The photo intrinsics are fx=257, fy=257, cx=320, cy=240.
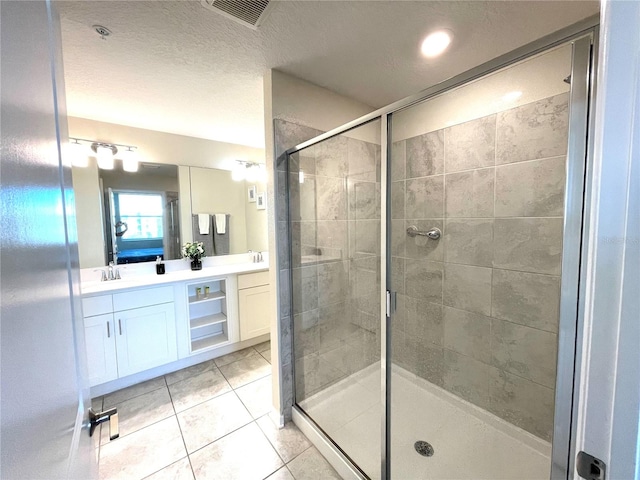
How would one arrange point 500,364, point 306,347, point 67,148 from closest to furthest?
point 67,148, point 500,364, point 306,347

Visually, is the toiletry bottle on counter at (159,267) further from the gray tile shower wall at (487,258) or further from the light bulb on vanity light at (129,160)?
the gray tile shower wall at (487,258)

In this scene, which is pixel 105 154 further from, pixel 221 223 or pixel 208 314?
pixel 208 314

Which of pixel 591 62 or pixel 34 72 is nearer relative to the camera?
pixel 34 72

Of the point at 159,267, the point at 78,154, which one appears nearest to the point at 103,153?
the point at 78,154

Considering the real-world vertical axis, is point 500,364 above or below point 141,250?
below

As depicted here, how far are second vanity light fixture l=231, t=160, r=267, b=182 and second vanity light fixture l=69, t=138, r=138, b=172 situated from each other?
3.36 feet

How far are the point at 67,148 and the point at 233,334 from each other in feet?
7.65

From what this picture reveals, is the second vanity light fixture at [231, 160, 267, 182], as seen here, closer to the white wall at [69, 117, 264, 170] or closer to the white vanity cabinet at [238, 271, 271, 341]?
the white wall at [69, 117, 264, 170]

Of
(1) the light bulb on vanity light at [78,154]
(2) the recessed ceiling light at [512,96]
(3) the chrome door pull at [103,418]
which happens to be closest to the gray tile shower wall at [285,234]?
(3) the chrome door pull at [103,418]

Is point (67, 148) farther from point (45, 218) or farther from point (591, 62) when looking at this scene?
point (591, 62)

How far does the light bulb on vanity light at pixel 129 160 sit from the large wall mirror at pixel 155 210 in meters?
0.04

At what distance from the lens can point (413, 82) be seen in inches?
76.7

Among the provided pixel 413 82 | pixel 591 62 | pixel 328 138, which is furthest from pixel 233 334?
pixel 591 62

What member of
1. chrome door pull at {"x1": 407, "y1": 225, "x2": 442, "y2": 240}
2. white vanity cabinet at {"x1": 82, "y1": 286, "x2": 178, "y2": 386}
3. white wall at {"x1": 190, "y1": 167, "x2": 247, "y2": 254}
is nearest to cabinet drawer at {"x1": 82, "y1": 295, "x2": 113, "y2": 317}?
white vanity cabinet at {"x1": 82, "y1": 286, "x2": 178, "y2": 386}
